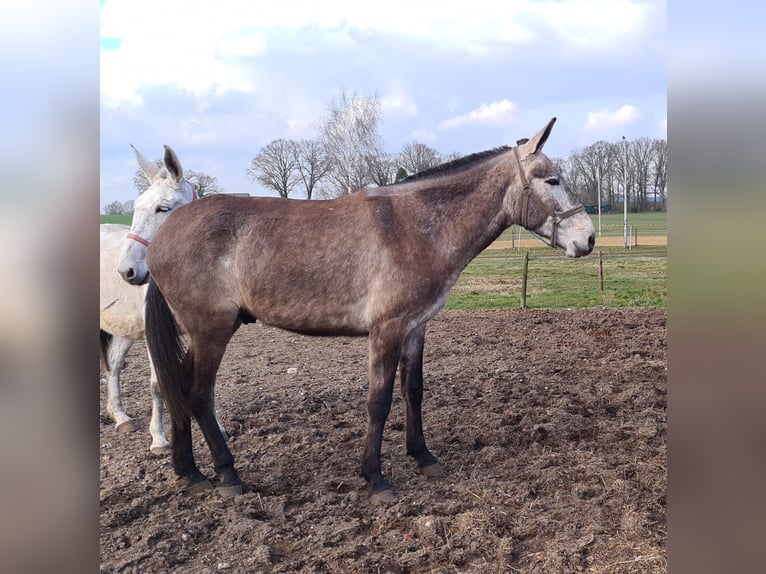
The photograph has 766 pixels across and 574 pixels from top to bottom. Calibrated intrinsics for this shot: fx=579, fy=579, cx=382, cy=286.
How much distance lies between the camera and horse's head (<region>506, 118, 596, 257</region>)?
12.7 feet

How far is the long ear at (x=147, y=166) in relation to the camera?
4.45 metres

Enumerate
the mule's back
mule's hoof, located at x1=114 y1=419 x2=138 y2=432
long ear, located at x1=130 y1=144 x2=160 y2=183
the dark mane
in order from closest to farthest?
the mule's back, the dark mane, long ear, located at x1=130 y1=144 x2=160 y2=183, mule's hoof, located at x1=114 y1=419 x2=138 y2=432

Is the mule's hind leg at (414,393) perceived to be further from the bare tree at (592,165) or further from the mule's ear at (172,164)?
the bare tree at (592,165)

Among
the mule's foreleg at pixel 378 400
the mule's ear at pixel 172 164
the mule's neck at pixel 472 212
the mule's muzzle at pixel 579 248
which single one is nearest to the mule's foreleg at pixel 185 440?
the mule's foreleg at pixel 378 400

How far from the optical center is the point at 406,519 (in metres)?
3.40

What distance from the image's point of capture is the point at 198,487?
3.88 m

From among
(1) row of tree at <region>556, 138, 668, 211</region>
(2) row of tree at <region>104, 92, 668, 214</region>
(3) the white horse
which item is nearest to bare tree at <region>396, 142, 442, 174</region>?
(2) row of tree at <region>104, 92, 668, 214</region>

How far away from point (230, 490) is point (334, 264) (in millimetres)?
1634

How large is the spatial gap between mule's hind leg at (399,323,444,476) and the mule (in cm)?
29

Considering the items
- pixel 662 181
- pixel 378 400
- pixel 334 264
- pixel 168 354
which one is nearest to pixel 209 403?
pixel 168 354

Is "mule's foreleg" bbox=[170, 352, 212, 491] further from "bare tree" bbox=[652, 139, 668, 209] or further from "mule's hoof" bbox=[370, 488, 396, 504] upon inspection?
"bare tree" bbox=[652, 139, 668, 209]

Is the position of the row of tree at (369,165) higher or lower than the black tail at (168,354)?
higher

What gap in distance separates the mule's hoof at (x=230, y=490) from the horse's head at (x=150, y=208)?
5.19 ft
